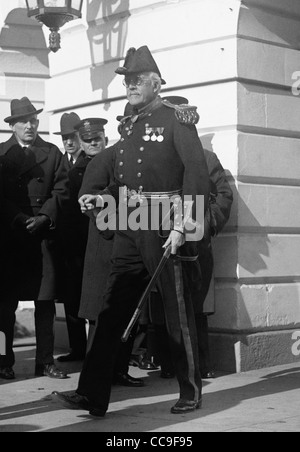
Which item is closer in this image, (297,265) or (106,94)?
(297,265)

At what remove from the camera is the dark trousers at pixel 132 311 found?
6.75 meters

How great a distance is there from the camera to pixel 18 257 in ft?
28.3

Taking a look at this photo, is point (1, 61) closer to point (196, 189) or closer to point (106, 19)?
point (106, 19)

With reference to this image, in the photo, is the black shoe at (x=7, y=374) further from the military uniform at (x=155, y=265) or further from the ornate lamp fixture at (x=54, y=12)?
the ornate lamp fixture at (x=54, y=12)

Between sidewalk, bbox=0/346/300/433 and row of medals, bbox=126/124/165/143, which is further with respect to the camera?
row of medals, bbox=126/124/165/143

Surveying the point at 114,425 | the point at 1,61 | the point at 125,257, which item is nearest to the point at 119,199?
the point at 125,257

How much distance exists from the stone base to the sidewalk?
0.11 m

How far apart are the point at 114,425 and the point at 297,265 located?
306 centimetres

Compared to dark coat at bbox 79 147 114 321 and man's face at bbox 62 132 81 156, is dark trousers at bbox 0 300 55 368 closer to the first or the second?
dark coat at bbox 79 147 114 321

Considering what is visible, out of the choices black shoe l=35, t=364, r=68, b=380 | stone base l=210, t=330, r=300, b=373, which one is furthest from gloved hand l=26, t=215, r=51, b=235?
stone base l=210, t=330, r=300, b=373

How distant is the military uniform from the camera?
22.1 feet

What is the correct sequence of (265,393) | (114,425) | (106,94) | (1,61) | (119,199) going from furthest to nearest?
(1,61) → (106,94) → (265,393) → (119,199) → (114,425)

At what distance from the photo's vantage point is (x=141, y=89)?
7.01 metres

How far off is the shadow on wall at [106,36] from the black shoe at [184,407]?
148 inches
